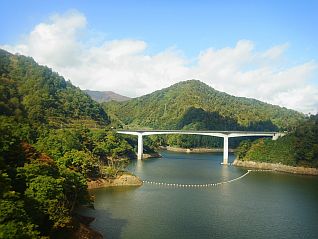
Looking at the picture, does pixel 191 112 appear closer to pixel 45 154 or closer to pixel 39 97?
pixel 39 97

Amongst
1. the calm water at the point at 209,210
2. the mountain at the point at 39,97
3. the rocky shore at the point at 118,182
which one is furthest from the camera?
the mountain at the point at 39,97

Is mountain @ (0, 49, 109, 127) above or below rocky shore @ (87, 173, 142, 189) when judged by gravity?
above

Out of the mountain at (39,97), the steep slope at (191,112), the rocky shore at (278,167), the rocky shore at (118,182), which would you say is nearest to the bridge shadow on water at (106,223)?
the rocky shore at (118,182)

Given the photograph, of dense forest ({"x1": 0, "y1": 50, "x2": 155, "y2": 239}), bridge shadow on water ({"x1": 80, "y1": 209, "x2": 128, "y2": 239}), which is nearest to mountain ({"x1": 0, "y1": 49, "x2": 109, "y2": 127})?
dense forest ({"x1": 0, "y1": 50, "x2": 155, "y2": 239})

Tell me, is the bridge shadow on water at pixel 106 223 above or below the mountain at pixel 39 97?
below

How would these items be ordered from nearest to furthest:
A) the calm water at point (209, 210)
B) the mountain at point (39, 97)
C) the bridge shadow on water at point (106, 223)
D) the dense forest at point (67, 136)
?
the dense forest at point (67, 136)
the bridge shadow on water at point (106, 223)
the calm water at point (209, 210)
the mountain at point (39, 97)

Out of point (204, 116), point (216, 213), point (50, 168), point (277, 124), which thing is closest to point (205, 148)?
point (204, 116)

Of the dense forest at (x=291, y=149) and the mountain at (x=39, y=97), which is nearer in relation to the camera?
the dense forest at (x=291, y=149)

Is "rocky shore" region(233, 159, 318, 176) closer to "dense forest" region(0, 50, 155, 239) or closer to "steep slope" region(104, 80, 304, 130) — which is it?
"dense forest" region(0, 50, 155, 239)

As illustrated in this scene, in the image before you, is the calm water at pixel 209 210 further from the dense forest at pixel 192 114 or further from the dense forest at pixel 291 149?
the dense forest at pixel 192 114
